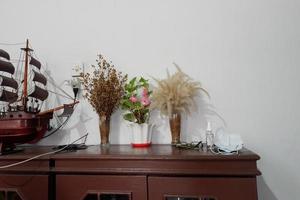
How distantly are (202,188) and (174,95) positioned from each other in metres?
0.50

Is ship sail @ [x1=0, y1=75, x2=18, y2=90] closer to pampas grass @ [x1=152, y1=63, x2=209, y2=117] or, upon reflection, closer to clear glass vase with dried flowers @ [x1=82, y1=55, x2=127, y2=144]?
clear glass vase with dried flowers @ [x1=82, y1=55, x2=127, y2=144]

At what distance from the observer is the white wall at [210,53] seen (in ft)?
4.16

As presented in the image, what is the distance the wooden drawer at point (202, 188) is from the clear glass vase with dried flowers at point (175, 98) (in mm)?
353

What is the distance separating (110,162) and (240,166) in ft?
1.74

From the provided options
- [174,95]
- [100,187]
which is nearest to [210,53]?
[174,95]

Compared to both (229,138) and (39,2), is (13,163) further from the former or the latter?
(39,2)

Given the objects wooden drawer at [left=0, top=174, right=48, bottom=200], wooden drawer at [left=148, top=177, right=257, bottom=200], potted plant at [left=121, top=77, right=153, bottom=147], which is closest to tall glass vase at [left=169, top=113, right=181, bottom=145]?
potted plant at [left=121, top=77, right=153, bottom=147]

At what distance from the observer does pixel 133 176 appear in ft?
3.13

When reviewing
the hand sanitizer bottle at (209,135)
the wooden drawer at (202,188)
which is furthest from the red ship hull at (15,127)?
the hand sanitizer bottle at (209,135)

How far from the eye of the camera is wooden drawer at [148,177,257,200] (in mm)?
881

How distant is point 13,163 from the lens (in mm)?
1055

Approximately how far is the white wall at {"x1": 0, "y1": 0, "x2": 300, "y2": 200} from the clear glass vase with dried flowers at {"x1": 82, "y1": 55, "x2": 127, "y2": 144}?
100 mm

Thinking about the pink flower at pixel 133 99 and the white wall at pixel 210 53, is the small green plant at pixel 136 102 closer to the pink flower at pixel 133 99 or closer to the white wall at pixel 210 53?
the pink flower at pixel 133 99

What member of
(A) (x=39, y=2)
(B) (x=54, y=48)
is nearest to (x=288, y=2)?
(B) (x=54, y=48)
